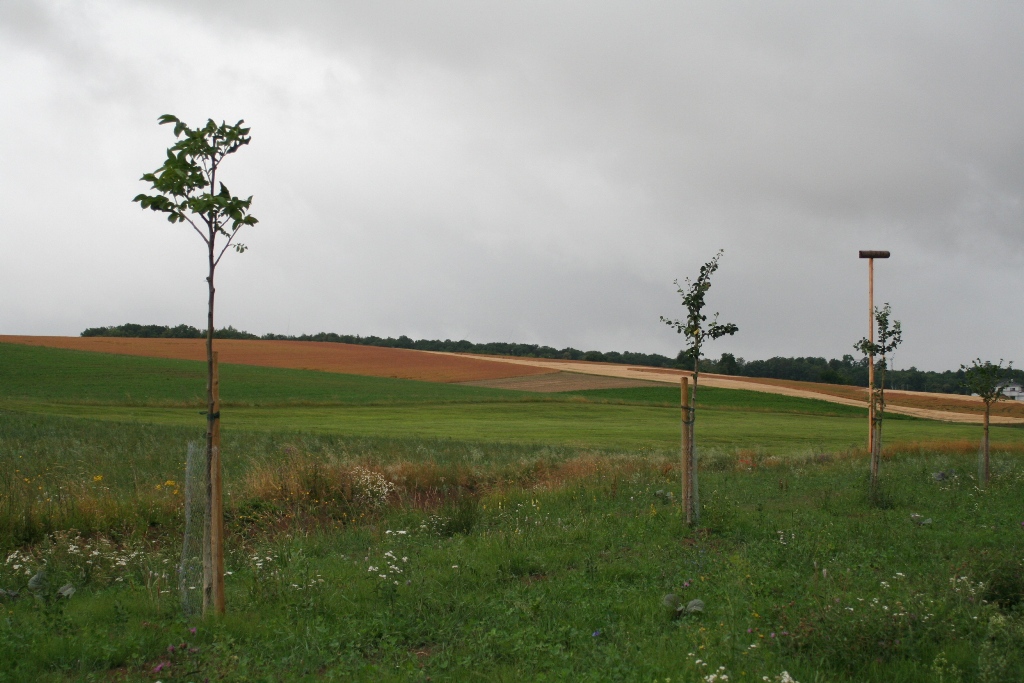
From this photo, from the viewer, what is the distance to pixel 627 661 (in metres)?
6.02

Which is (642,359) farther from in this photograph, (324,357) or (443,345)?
(324,357)

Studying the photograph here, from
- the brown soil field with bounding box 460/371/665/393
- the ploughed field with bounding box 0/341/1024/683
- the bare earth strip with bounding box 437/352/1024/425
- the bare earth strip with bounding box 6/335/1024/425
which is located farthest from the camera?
the brown soil field with bounding box 460/371/665/393

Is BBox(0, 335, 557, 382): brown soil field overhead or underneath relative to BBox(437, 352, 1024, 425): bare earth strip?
overhead

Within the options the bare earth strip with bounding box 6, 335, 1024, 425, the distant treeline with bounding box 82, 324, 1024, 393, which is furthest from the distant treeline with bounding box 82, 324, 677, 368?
the bare earth strip with bounding box 6, 335, 1024, 425

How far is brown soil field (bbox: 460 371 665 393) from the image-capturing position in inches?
2579

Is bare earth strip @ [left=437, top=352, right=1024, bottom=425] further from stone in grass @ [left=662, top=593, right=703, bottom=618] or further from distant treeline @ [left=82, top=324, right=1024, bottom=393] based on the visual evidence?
stone in grass @ [left=662, top=593, right=703, bottom=618]

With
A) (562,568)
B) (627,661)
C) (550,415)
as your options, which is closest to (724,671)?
(627,661)

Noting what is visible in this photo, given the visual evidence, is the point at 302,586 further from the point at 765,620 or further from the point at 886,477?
the point at 886,477

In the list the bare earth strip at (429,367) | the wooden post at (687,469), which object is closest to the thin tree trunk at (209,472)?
the wooden post at (687,469)

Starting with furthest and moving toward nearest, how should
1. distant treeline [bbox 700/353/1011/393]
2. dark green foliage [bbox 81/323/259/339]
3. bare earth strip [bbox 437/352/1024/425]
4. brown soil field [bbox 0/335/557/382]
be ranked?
dark green foliage [bbox 81/323/259/339] → distant treeline [bbox 700/353/1011/393] → brown soil field [bbox 0/335/557/382] → bare earth strip [bbox 437/352/1024/425]

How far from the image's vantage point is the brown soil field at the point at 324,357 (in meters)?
72.5

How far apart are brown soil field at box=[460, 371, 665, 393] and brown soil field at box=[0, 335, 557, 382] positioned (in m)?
2.17

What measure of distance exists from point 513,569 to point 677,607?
220 centimetres

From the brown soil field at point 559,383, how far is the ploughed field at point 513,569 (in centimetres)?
4460
